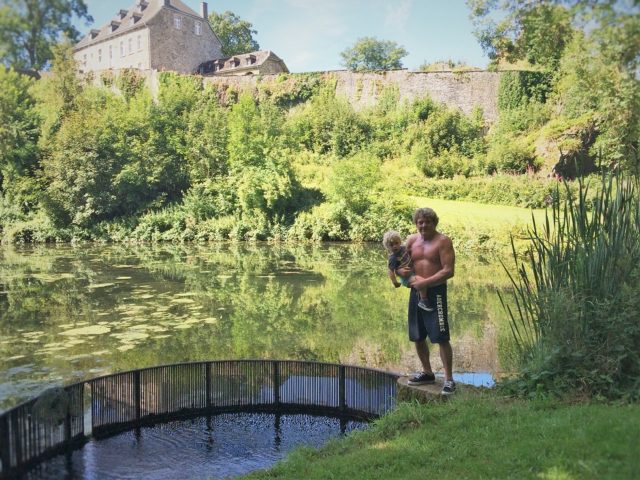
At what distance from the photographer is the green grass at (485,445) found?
328 centimetres

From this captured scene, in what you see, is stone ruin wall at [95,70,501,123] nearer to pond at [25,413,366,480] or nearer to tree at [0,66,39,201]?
tree at [0,66,39,201]

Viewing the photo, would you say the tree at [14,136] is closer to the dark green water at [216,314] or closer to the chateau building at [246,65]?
the dark green water at [216,314]

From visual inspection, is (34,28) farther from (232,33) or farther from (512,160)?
(512,160)

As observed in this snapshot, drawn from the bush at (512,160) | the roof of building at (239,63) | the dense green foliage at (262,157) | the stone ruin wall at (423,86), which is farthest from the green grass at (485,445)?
the roof of building at (239,63)

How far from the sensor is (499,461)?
350 centimetres

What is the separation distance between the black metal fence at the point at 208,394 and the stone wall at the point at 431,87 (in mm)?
25361

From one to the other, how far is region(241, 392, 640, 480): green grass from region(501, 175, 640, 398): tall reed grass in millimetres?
323

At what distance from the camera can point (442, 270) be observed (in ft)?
15.8

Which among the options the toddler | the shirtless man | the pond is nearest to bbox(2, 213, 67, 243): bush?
the pond

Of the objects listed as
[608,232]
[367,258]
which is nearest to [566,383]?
[608,232]

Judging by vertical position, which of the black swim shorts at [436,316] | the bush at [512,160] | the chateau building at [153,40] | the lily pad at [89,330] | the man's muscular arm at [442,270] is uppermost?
the chateau building at [153,40]

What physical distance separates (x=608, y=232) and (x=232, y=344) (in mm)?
6331

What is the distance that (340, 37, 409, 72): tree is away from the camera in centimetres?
5281

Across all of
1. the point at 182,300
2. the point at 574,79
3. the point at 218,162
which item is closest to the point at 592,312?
the point at 182,300
